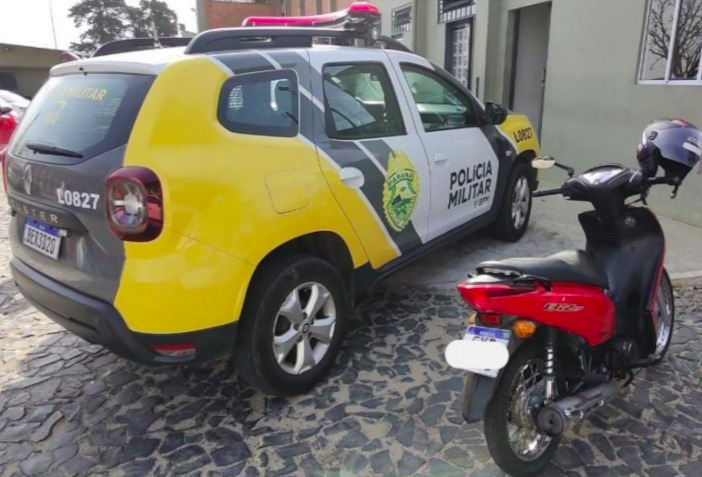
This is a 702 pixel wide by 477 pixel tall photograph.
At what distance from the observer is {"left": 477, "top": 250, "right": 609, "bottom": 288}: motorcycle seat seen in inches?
86.4

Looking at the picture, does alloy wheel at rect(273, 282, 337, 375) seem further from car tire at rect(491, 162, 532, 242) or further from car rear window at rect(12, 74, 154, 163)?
car tire at rect(491, 162, 532, 242)

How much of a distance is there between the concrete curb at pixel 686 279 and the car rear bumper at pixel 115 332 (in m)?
3.58

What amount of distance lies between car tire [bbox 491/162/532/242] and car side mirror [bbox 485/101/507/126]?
57cm

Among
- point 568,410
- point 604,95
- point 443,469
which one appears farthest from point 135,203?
point 604,95

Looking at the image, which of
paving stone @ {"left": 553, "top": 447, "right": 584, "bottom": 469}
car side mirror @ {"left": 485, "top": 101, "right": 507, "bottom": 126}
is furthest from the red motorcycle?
car side mirror @ {"left": 485, "top": 101, "right": 507, "bottom": 126}

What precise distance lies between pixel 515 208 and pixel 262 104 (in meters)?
3.14

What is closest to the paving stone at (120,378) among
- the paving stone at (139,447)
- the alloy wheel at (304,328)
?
the paving stone at (139,447)

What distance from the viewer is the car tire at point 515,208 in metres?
4.91

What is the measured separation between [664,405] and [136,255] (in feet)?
8.79

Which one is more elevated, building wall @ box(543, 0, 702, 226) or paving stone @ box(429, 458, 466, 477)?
building wall @ box(543, 0, 702, 226)

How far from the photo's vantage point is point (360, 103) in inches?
131

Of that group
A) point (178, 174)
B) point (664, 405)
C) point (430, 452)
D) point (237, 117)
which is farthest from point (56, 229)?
point (664, 405)

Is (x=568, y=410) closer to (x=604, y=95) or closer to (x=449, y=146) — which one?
(x=449, y=146)

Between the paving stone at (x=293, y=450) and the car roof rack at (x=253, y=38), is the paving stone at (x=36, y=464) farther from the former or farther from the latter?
the car roof rack at (x=253, y=38)
